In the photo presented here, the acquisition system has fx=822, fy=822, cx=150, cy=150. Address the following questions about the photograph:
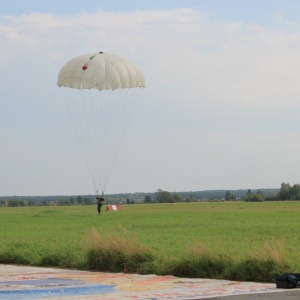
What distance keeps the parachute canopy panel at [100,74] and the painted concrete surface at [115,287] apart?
12027 millimetres

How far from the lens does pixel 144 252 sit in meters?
19.9

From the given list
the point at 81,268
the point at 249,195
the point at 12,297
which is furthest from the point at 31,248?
the point at 249,195

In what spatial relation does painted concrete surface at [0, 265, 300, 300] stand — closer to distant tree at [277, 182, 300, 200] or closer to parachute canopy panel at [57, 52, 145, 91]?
parachute canopy panel at [57, 52, 145, 91]

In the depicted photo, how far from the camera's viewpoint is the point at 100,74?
30.1 m

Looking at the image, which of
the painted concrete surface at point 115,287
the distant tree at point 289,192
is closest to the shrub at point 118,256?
the painted concrete surface at point 115,287

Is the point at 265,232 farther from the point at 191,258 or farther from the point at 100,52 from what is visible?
the point at 191,258

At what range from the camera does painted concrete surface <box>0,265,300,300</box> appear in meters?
15.0

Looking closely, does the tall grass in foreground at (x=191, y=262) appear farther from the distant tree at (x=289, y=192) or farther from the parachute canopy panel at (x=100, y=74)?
the distant tree at (x=289, y=192)

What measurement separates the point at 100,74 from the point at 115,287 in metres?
14.8

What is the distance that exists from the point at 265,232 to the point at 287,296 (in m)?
25.4

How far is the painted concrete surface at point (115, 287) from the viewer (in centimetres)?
1495

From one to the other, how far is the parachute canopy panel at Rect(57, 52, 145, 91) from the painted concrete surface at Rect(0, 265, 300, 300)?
12027mm

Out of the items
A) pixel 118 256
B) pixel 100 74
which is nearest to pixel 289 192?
pixel 100 74

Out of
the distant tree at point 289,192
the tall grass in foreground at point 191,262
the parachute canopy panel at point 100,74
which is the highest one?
the distant tree at point 289,192
